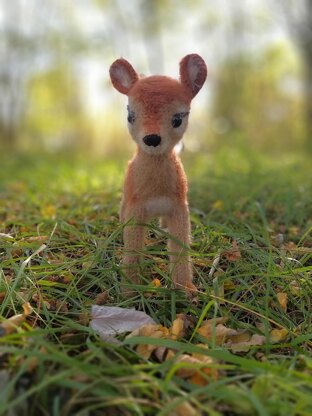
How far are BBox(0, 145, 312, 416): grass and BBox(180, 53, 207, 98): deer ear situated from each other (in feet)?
1.62

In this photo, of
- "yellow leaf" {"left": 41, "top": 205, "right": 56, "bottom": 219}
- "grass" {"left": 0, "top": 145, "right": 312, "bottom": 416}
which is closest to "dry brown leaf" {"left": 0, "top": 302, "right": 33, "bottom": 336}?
"grass" {"left": 0, "top": 145, "right": 312, "bottom": 416}

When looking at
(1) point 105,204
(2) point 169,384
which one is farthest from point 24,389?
(1) point 105,204

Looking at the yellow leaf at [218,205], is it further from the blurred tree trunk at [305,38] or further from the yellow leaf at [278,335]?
the blurred tree trunk at [305,38]

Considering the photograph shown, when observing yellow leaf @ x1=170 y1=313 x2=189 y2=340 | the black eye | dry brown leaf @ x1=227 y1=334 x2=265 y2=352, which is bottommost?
dry brown leaf @ x1=227 y1=334 x2=265 y2=352

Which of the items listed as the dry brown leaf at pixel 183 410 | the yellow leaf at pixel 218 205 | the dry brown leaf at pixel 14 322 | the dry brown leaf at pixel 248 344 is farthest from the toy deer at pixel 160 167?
the yellow leaf at pixel 218 205

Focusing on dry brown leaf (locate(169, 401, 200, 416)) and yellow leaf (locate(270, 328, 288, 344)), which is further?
yellow leaf (locate(270, 328, 288, 344))

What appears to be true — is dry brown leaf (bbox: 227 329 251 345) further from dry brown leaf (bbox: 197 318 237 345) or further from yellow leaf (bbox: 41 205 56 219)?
yellow leaf (bbox: 41 205 56 219)

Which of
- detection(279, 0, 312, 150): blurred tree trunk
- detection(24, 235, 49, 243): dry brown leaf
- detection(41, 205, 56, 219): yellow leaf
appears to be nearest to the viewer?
detection(24, 235, 49, 243): dry brown leaf

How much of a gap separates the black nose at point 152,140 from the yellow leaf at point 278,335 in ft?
2.16

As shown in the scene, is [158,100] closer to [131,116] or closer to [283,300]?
[131,116]

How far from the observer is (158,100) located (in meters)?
1.42

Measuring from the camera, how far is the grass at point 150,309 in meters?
1.07

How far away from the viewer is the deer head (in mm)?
1411

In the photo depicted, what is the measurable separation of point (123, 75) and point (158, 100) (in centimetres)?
21
